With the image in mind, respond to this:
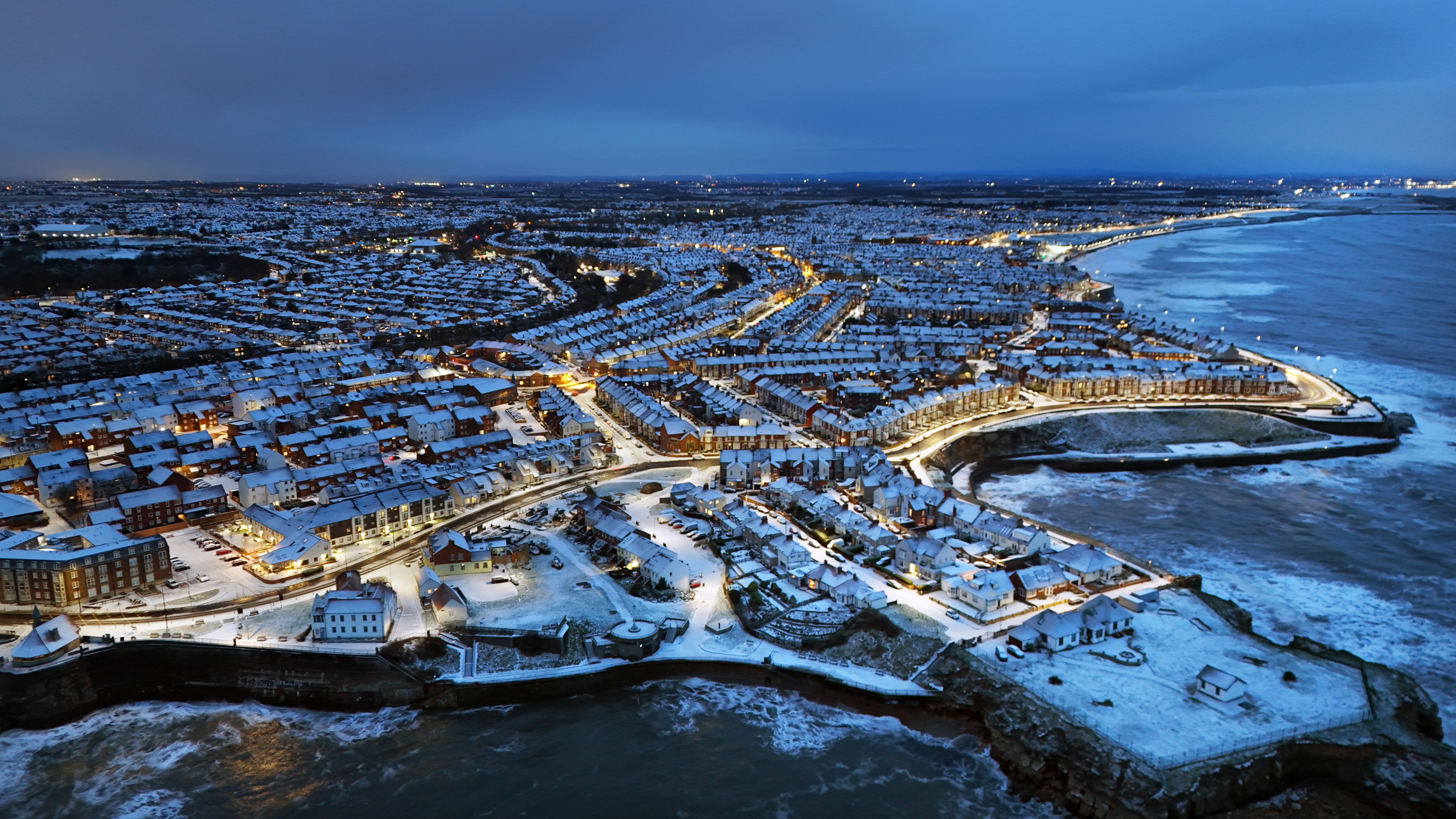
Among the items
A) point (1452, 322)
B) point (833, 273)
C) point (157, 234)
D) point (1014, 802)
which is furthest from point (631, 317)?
point (157, 234)

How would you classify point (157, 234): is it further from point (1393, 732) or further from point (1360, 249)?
point (1360, 249)

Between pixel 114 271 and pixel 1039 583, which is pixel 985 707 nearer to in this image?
pixel 1039 583

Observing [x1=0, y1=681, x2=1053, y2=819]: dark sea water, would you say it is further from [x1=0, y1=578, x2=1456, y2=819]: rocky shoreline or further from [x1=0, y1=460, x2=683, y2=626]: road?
[x1=0, y1=460, x2=683, y2=626]: road

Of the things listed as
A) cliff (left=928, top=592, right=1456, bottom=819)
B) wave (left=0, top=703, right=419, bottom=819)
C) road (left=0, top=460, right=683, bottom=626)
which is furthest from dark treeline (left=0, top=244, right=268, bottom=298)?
cliff (left=928, top=592, right=1456, bottom=819)

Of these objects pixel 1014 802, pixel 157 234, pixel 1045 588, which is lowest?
pixel 1014 802

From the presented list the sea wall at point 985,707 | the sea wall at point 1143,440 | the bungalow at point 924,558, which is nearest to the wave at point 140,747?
the sea wall at point 985,707

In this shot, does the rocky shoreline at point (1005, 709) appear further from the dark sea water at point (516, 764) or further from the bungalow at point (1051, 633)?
the bungalow at point (1051, 633)

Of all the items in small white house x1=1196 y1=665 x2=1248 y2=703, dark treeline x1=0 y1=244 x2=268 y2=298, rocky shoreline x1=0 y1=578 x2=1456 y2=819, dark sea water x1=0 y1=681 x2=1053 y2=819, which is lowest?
dark sea water x1=0 y1=681 x2=1053 y2=819
